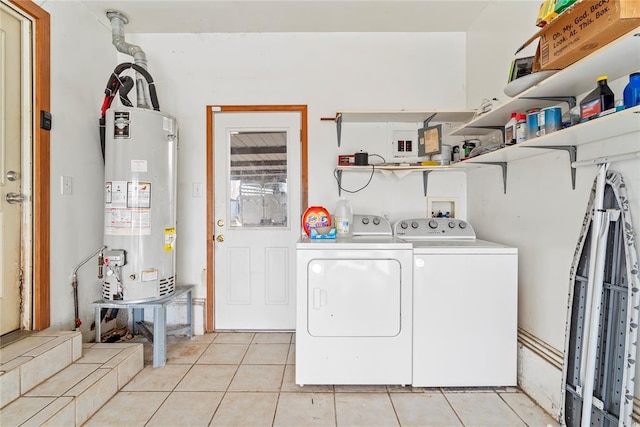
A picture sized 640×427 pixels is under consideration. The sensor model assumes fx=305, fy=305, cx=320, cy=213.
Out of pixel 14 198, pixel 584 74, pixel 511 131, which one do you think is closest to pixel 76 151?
pixel 14 198

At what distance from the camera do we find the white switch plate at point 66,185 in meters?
2.11

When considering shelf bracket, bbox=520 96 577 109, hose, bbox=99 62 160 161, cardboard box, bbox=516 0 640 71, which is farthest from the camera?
hose, bbox=99 62 160 161

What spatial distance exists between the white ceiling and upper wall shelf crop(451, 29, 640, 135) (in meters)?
1.21

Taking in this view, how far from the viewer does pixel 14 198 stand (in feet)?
6.01

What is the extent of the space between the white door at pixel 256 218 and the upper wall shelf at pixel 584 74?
169cm

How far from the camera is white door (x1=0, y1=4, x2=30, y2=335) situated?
178 centimetres

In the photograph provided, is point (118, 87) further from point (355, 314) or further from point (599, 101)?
point (599, 101)

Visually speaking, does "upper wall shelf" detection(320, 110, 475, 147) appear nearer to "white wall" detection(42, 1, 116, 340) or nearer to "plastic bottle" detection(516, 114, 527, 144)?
"plastic bottle" detection(516, 114, 527, 144)

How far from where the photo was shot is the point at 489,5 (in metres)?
2.32

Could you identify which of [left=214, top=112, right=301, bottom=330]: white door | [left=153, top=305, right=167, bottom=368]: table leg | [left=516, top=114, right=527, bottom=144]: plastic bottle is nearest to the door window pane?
[left=214, top=112, right=301, bottom=330]: white door

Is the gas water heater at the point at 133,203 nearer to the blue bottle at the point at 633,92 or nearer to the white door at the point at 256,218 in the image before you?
the white door at the point at 256,218

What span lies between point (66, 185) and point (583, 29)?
2.96 m

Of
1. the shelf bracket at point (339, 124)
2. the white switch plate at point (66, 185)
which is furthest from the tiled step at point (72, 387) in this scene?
the shelf bracket at point (339, 124)

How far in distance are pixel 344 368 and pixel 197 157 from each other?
2127 mm
